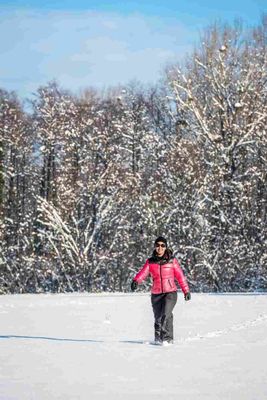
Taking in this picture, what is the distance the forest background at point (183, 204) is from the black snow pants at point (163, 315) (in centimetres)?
1793

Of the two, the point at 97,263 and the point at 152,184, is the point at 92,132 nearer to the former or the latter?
the point at 152,184

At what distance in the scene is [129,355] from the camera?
404 inches

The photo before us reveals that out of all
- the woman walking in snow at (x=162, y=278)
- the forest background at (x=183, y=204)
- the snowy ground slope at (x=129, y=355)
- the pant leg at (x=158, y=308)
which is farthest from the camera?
the forest background at (x=183, y=204)

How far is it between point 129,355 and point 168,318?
5.72ft

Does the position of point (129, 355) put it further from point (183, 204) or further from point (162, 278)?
point (183, 204)

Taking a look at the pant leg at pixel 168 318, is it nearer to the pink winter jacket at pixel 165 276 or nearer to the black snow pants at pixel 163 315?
the black snow pants at pixel 163 315

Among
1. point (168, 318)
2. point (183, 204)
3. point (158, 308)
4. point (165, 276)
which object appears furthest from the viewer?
point (183, 204)

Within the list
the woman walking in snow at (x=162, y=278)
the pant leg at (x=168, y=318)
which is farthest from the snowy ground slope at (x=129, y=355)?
the woman walking in snow at (x=162, y=278)

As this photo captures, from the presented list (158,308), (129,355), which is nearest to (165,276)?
(158,308)

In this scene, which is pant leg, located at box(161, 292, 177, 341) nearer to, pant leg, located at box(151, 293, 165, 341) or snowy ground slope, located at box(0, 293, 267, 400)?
pant leg, located at box(151, 293, 165, 341)

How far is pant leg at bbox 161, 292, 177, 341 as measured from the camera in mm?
11695

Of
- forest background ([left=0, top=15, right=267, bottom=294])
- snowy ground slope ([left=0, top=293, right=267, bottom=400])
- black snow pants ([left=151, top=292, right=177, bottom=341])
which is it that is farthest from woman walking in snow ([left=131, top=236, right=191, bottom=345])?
forest background ([left=0, top=15, right=267, bottom=294])

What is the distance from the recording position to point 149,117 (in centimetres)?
4947

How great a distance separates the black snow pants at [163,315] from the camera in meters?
11.7
